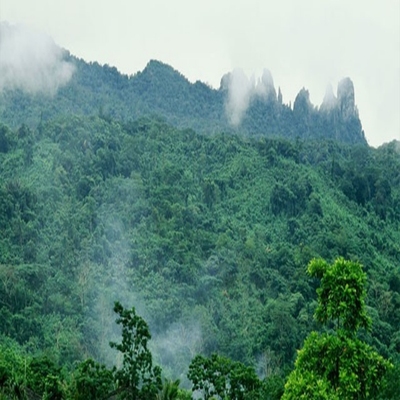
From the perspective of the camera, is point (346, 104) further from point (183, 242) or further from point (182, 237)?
point (183, 242)

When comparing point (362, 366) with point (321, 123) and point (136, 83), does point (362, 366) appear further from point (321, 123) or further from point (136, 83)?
point (136, 83)

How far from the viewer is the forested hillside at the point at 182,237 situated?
47.4 meters

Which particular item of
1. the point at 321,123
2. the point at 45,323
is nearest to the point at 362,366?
the point at 45,323

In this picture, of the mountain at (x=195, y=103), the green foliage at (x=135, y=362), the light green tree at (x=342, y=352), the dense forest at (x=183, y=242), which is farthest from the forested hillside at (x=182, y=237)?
the mountain at (x=195, y=103)

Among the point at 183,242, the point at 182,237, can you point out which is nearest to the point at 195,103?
the point at 182,237

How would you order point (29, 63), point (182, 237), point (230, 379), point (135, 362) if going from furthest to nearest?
point (29, 63), point (182, 237), point (230, 379), point (135, 362)

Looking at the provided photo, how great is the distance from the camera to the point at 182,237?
5931 cm

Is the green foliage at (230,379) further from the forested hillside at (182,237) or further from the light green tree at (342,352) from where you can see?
the light green tree at (342,352)

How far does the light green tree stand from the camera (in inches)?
387

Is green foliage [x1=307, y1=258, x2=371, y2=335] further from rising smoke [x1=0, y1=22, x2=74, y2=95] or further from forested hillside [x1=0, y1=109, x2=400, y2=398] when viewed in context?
rising smoke [x1=0, y1=22, x2=74, y2=95]

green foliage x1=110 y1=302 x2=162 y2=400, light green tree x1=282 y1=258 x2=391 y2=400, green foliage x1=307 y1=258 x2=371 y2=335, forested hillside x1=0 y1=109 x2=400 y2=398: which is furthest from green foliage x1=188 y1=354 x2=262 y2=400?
green foliage x1=307 y1=258 x2=371 y2=335

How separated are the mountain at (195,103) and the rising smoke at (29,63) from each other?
57.9 inches

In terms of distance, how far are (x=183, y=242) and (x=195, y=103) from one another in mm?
63429

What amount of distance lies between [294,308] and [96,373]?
27.9 meters
